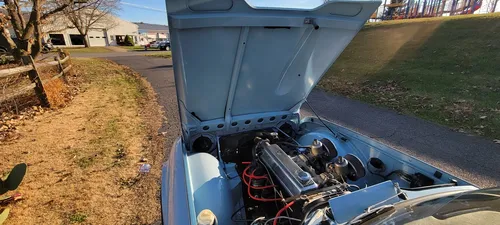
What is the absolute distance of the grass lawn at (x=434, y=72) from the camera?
6.05m

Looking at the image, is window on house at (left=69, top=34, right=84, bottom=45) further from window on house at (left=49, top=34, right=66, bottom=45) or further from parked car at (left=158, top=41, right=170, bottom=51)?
parked car at (left=158, top=41, right=170, bottom=51)

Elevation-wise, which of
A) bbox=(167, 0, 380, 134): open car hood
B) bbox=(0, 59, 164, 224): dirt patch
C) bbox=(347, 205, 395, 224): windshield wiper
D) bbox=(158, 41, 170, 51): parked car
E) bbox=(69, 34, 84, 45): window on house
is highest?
bbox=(167, 0, 380, 134): open car hood

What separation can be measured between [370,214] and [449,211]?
0.37 meters

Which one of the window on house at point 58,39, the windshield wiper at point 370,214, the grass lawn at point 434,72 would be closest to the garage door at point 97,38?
the window on house at point 58,39

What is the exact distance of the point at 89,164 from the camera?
3719 mm

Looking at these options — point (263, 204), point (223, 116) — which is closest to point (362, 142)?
point (263, 204)

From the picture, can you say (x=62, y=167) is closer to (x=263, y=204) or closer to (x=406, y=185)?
(x=263, y=204)

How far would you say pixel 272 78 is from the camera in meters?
2.36

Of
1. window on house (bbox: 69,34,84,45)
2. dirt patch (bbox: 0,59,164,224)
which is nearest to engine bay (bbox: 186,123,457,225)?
dirt patch (bbox: 0,59,164,224)

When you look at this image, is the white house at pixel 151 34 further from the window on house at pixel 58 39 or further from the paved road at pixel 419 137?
the paved road at pixel 419 137

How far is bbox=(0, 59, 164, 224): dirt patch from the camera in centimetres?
280

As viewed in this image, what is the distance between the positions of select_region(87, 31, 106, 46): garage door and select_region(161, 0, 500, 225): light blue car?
155ft

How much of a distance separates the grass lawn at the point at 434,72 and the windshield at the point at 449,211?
474cm

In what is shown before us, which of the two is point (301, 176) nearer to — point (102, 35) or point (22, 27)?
point (22, 27)
